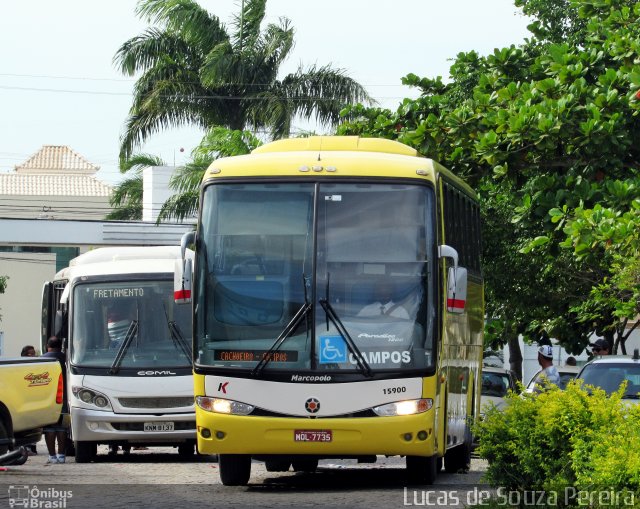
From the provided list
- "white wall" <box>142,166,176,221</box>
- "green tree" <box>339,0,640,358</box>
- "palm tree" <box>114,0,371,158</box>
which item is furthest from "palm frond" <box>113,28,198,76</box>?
"green tree" <box>339,0,640,358</box>

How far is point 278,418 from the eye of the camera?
1302 cm

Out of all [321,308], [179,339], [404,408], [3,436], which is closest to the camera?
[404,408]

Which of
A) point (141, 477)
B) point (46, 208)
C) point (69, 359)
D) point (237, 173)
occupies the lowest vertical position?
point (141, 477)

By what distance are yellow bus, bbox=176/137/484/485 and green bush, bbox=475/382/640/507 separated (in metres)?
2.43

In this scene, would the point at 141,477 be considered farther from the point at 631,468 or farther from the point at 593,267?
the point at 593,267

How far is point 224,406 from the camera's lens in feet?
43.3

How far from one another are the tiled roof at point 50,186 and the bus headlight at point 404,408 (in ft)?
186

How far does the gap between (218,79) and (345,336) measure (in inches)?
1076

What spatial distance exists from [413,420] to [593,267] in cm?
1671

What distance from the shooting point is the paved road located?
1192 cm

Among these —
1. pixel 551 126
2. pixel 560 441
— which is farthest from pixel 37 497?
pixel 551 126

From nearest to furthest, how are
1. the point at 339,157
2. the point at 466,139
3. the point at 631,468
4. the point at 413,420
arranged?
the point at 631,468 < the point at 413,420 < the point at 339,157 < the point at 466,139

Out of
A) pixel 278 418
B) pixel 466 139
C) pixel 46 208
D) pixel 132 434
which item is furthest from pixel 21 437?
pixel 46 208

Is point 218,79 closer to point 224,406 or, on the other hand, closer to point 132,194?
point 132,194
